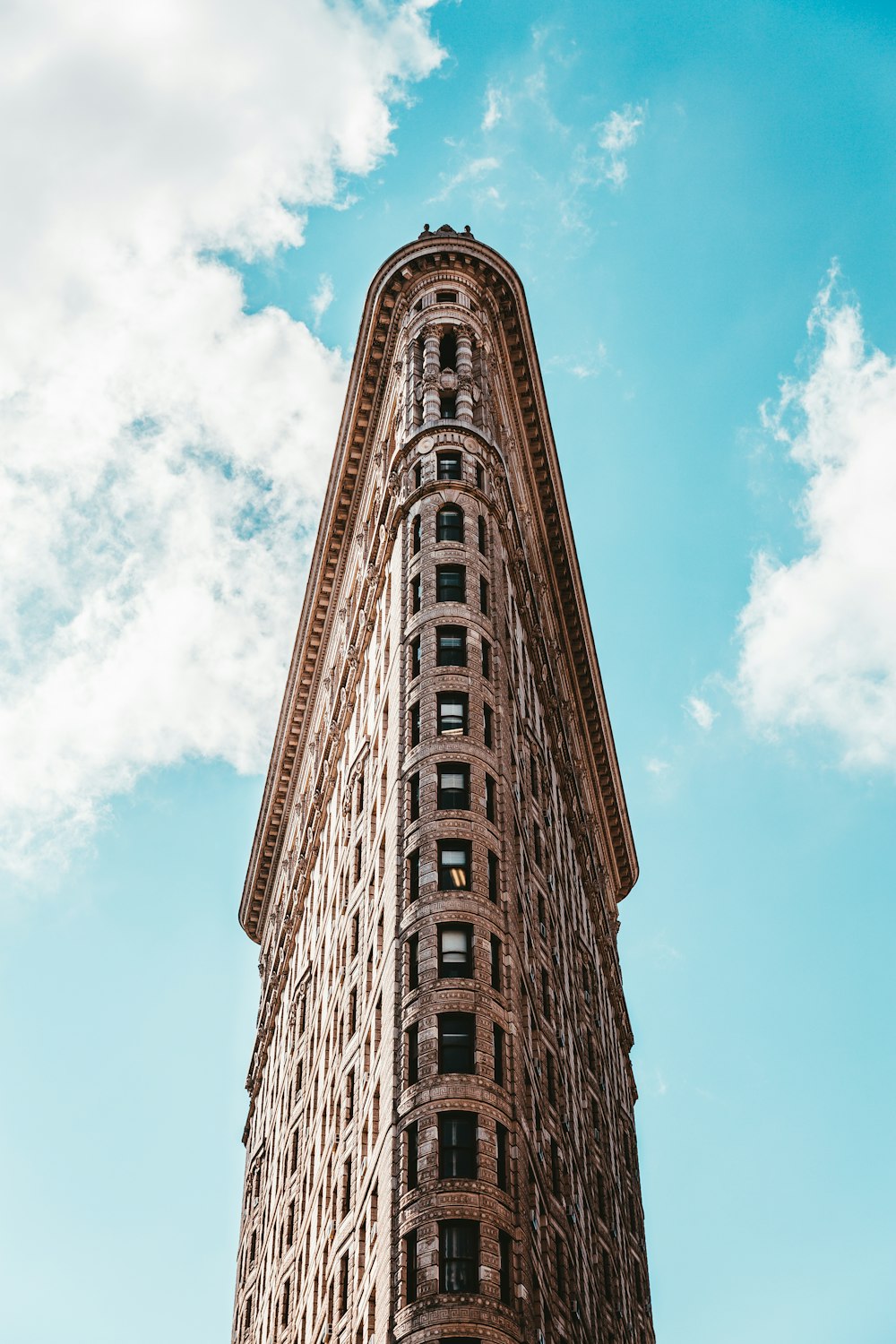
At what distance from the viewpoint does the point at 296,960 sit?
307 feet

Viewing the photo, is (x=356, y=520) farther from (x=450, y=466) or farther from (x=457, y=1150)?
(x=457, y=1150)

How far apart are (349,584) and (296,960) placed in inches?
879

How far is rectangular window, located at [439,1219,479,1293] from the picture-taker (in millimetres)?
48375

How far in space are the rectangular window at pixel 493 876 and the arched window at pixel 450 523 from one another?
17.0 meters

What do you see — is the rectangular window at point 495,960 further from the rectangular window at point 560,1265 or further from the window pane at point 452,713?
the rectangular window at point 560,1265

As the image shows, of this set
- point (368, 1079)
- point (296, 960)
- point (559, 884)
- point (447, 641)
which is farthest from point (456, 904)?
point (296, 960)

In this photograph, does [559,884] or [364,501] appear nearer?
[559,884]

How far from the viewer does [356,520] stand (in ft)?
307

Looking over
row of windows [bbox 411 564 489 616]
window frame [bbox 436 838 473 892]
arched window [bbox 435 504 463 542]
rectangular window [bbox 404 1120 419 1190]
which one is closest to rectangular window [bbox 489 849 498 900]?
window frame [bbox 436 838 473 892]

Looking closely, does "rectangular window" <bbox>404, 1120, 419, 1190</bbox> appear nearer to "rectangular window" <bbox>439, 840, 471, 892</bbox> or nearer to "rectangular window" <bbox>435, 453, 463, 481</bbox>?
"rectangular window" <bbox>439, 840, 471, 892</bbox>

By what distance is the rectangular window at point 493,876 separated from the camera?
196ft

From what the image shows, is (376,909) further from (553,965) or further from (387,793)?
(553,965)

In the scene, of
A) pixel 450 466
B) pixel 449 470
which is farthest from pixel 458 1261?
pixel 450 466

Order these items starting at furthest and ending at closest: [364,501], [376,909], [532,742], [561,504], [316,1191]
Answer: [561,504] < [364,501] < [532,742] < [316,1191] < [376,909]
